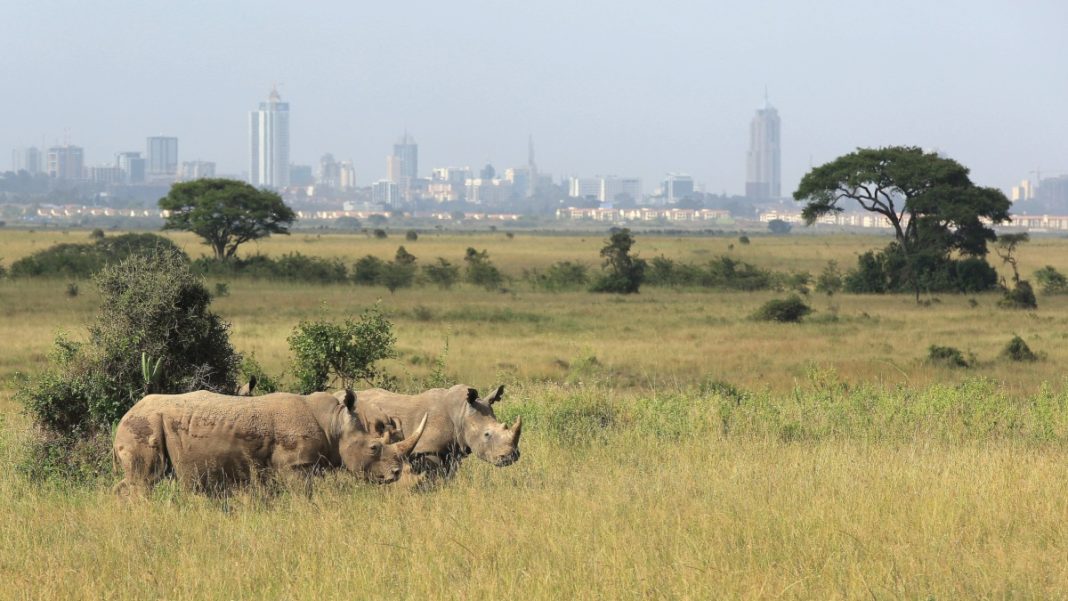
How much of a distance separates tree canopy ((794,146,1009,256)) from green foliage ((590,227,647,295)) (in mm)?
9316

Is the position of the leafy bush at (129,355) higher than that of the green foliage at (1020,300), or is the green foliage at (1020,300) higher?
the leafy bush at (129,355)

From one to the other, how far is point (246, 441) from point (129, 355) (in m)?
2.66

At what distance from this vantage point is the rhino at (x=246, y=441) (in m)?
8.42

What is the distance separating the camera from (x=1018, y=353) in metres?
26.3

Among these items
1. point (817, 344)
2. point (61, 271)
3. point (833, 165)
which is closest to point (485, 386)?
point (817, 344)

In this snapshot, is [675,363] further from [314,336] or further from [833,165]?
[833,165]

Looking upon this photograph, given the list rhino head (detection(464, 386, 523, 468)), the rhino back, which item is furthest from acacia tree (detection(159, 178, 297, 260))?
rhino head (detection(464, 386, 523, 468))

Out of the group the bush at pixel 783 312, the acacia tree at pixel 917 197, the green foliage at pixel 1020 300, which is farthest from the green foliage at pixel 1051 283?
the bush at pixel 783 312

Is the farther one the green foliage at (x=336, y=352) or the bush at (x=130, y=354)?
the green foliage at (x=336, y=352)

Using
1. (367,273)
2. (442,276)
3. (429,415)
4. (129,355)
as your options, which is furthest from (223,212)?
(429,415)

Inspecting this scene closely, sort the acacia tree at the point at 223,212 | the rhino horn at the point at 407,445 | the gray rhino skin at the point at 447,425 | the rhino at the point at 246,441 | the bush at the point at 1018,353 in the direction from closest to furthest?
the rhino horn at the point at 407,445 < the rhino at the point at 246,441 < the gray rhino skin at the point at 447,425 < the bush at the point at 1018,353 < the acacia tree at the point at 223,212

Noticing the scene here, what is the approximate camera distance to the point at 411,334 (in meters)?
31.1

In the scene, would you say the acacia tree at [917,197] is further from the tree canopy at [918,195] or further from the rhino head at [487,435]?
the rhino head at [487,435]

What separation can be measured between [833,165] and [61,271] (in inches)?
1311
